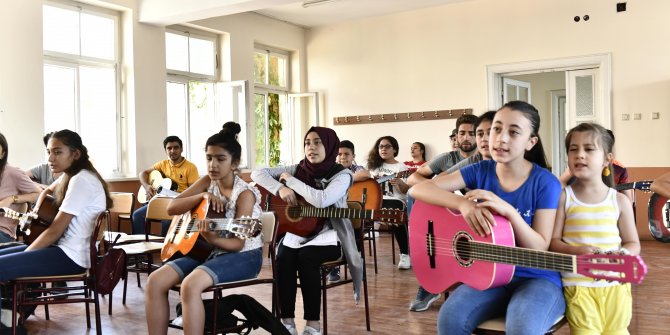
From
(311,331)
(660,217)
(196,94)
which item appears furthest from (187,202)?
(196,94)

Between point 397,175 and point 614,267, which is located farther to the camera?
point 397,175

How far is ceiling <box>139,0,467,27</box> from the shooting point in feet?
22.0

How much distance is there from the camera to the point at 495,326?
1.99 metres

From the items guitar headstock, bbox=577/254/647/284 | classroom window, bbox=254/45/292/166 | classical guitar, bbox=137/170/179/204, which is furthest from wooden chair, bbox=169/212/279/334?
classroom window, bbox=254/45/292/166

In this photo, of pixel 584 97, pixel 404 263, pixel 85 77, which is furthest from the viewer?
pixel 584 97

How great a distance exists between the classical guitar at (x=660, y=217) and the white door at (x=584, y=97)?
4.52 metres

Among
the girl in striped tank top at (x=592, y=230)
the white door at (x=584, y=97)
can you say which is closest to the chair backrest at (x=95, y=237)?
the girl in striped tank top at (x=592, y=230)

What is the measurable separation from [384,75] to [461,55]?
1223 millimetres

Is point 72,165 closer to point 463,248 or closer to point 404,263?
point 463,248

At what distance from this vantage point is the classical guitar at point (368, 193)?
4.69 m

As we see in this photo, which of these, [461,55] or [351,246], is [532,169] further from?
[461,55]

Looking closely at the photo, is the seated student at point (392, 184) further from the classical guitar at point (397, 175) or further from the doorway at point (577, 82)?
the doorway at point (577, 82)

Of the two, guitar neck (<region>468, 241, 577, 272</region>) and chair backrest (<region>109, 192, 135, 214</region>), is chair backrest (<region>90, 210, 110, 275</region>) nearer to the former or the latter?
chair backrest (<region>109, 192, 135, 214</region>)

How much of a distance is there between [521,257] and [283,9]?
7.47m
